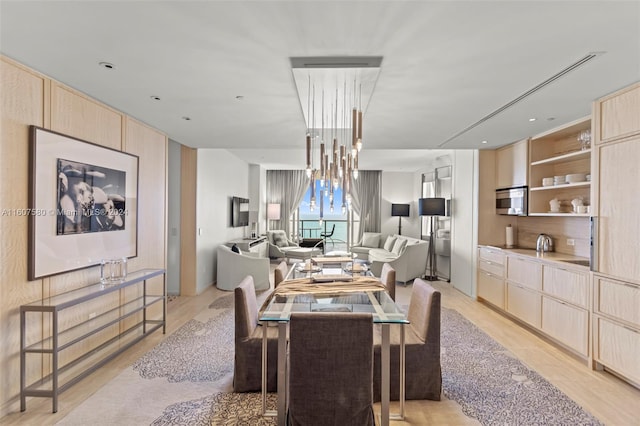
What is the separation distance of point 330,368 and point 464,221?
4.74 m

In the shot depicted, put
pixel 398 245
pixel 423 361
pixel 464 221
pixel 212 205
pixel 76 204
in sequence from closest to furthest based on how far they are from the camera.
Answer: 1. pixel 423 361
2. pixel 76 204
3. pixel 464 221
4. pixel 212 205
5. pixel 398 245

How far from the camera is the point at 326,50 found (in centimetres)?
217

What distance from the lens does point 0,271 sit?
2.25 metres

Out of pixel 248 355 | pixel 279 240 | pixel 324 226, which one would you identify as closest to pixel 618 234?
pixel 248 355

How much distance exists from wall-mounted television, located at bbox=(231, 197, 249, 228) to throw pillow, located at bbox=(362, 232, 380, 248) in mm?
3389

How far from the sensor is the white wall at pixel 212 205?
228 inches

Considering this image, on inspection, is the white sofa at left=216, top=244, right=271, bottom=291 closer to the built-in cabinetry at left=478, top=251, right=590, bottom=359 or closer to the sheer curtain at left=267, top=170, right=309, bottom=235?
the built-in cabinetry at left=478, top=251, right=590, bottom=359

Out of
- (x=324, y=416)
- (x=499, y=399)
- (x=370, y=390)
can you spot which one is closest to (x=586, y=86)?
(x=499, y=399)

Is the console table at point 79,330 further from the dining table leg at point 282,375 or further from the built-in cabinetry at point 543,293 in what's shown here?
the built-in cabinetry at point 543,293

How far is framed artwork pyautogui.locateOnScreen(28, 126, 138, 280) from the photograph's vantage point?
2.50 metres

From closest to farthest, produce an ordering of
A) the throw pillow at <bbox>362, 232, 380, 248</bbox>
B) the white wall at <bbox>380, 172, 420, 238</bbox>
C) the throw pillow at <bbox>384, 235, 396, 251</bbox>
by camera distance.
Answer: the throw pillow at <bbox>384, 235, 396, 251</bbox>
the throw pillow at <bbox>362, 232, 380, 248</bbox>
the white wall at <bbox>380, 172, 420, 238</bbox>

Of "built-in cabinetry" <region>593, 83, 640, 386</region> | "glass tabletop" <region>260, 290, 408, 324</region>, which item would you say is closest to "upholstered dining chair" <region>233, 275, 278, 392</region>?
"glass tabletop" <region>260, 290, 408, 324</region>

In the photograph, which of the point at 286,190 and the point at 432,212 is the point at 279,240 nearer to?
the point at 286,190

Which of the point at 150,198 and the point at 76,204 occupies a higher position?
the point at 150,198
